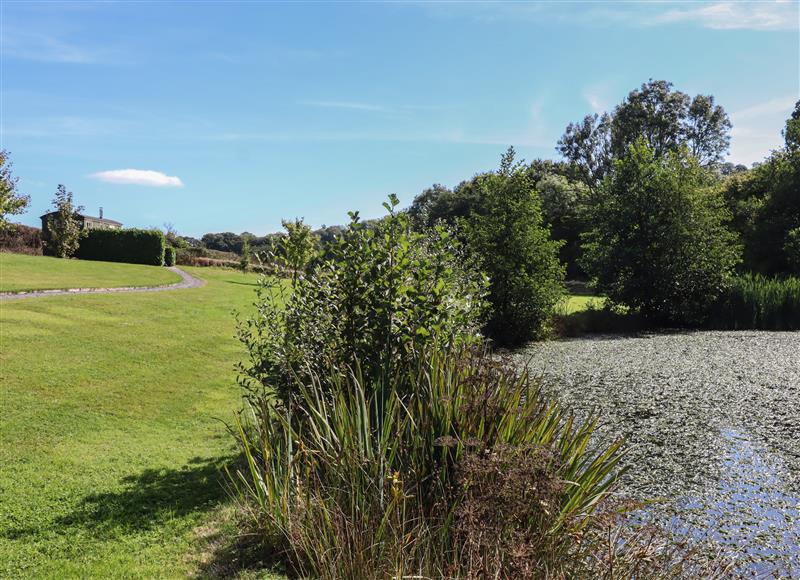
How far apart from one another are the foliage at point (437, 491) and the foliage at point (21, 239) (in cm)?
3505

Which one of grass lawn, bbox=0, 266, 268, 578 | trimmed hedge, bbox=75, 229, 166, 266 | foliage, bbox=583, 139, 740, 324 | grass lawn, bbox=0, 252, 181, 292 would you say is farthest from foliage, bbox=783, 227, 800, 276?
trimmed hedge, bbox=75, 229, 166, 266

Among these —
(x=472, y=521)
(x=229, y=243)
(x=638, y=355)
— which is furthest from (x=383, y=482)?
(x=229, y=243)

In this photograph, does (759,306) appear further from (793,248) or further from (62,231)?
(62,231)

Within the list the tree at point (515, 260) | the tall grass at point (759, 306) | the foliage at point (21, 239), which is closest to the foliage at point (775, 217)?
the tall grass at point (759, 306)

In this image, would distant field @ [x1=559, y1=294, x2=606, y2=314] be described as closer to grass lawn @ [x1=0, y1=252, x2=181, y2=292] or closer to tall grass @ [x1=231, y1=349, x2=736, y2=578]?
tall grass @ [x1=231, y1=349, x2=736, y2=578]

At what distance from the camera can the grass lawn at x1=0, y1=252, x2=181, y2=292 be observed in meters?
16.3

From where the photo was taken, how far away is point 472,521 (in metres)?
2.42

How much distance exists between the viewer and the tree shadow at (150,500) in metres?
4.17

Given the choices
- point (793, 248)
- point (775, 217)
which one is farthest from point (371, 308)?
point (775, 217)

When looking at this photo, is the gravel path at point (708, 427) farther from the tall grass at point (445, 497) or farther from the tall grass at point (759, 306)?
the tall grass at point (759, 306)

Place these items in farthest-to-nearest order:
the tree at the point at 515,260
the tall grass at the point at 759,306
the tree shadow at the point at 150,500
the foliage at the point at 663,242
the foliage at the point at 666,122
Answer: the foliage at the point at 666,122 < the foliage at the point at 663,242 < the tall grass at the point at 759,306 < the tree at the point at 515,260 < the tree shadow at the point at 150,500

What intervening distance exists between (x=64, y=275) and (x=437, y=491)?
67.8 feet

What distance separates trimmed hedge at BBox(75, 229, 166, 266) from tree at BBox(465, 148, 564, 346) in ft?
88.6

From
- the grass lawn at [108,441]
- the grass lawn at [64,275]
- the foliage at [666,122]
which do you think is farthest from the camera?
the foliage at [666,122]
